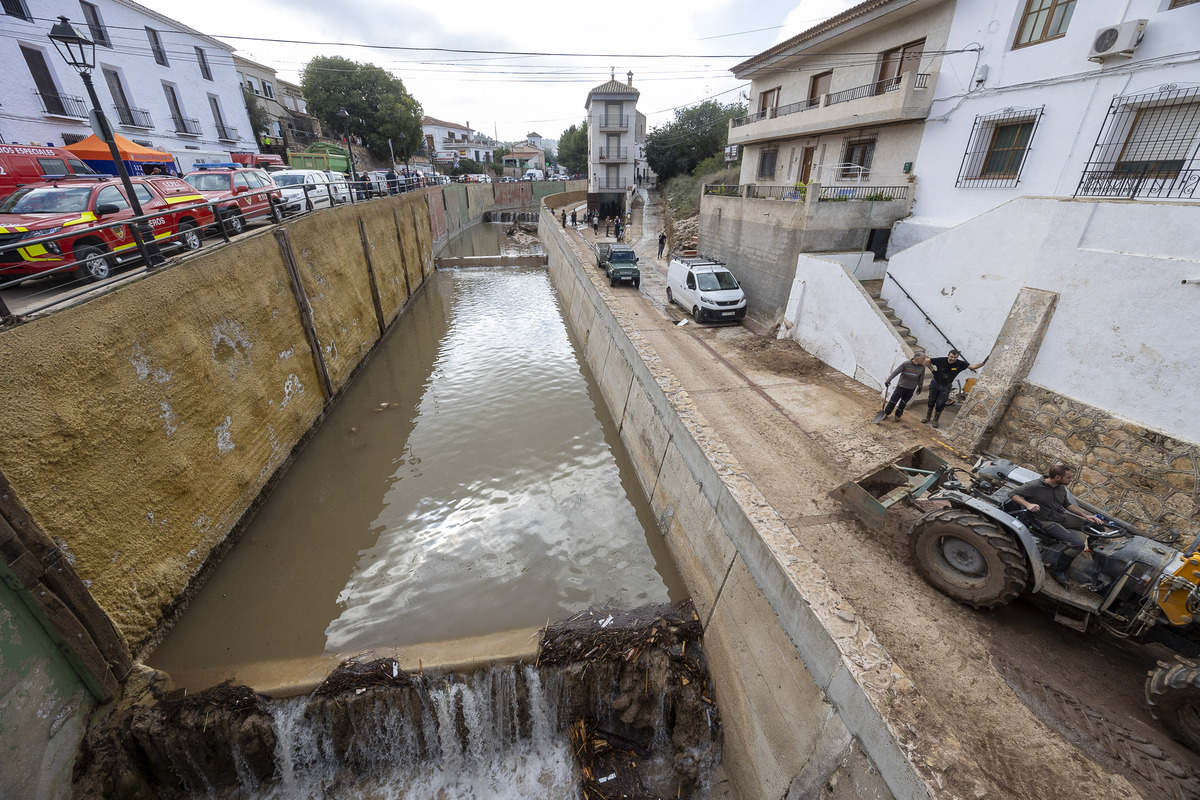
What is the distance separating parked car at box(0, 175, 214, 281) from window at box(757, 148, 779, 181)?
2054 centimetres

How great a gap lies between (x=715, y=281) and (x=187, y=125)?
31389mm

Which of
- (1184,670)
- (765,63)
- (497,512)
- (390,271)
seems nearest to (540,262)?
(390,271)

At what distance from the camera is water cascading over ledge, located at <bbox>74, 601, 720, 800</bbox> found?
17.9ft

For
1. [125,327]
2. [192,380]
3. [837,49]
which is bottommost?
[192,380]

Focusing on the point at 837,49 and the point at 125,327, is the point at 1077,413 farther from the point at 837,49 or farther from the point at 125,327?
the point at 837,49

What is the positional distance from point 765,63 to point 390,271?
707 inches

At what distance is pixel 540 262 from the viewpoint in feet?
103

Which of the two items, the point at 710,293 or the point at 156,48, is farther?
the point at 156,48

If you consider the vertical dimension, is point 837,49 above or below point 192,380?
above

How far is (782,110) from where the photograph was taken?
63.7 ft

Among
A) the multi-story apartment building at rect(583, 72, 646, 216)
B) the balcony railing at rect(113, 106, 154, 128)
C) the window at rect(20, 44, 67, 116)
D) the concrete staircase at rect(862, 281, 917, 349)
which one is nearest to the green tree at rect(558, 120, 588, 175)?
the multi-story apartment building at rect(583, 72, 646, 216)

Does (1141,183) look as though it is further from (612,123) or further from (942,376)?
(612,123)

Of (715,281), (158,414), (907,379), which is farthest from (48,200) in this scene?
(907,379)

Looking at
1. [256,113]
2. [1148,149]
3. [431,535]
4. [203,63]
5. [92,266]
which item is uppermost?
[203,63]
